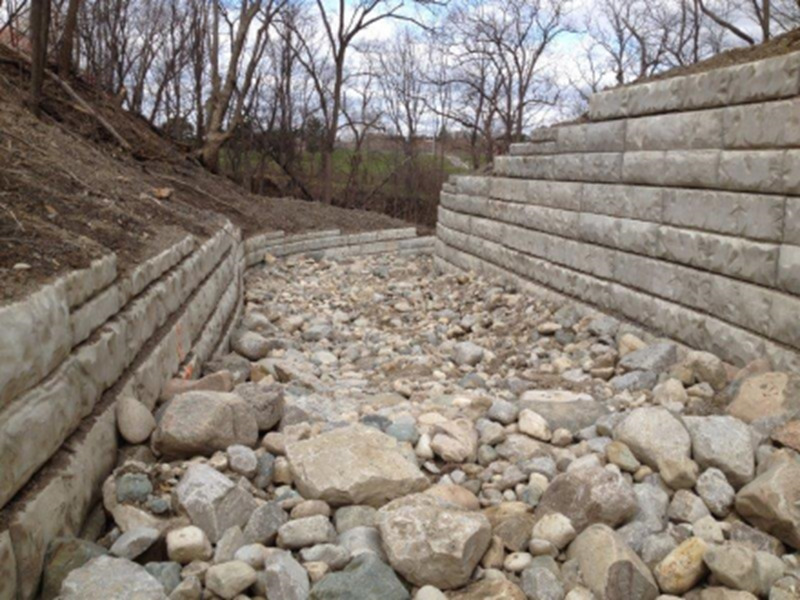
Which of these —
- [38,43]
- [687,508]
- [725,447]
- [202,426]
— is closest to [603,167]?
[725,447]

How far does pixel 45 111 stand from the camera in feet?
36.7

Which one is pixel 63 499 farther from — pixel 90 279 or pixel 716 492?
pixel 716 492

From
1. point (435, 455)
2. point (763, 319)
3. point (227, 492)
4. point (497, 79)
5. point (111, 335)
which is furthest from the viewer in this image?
point (497, 79)

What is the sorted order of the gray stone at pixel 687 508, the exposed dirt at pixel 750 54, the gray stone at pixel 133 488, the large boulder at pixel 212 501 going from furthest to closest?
the exposed dirt at pixel 750 54, the gray stone at pixel 687 508, the gray stone at pixel 133 488, the large boulder at pixel 212 501

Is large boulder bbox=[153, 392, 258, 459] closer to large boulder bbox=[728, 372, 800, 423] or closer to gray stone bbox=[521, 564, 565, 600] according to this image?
gray stone bbox=[521, 564, 565, 600]

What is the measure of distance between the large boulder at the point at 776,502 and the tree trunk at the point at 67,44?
1218 cm

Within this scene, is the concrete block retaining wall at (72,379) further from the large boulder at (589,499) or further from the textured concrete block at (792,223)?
the textured concrete block at (792,223)

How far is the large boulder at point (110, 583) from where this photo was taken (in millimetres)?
2531

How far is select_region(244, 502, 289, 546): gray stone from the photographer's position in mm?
3029

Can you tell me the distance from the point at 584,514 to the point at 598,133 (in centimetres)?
461

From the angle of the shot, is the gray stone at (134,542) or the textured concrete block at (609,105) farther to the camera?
the textured concrete block at (609,105)

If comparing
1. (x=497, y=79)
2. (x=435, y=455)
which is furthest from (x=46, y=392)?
(x=497, y=79)

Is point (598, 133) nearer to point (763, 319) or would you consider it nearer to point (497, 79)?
point (763, 319)

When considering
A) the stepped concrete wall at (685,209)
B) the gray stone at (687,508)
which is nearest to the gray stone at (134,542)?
the gray stone at (687,508)
